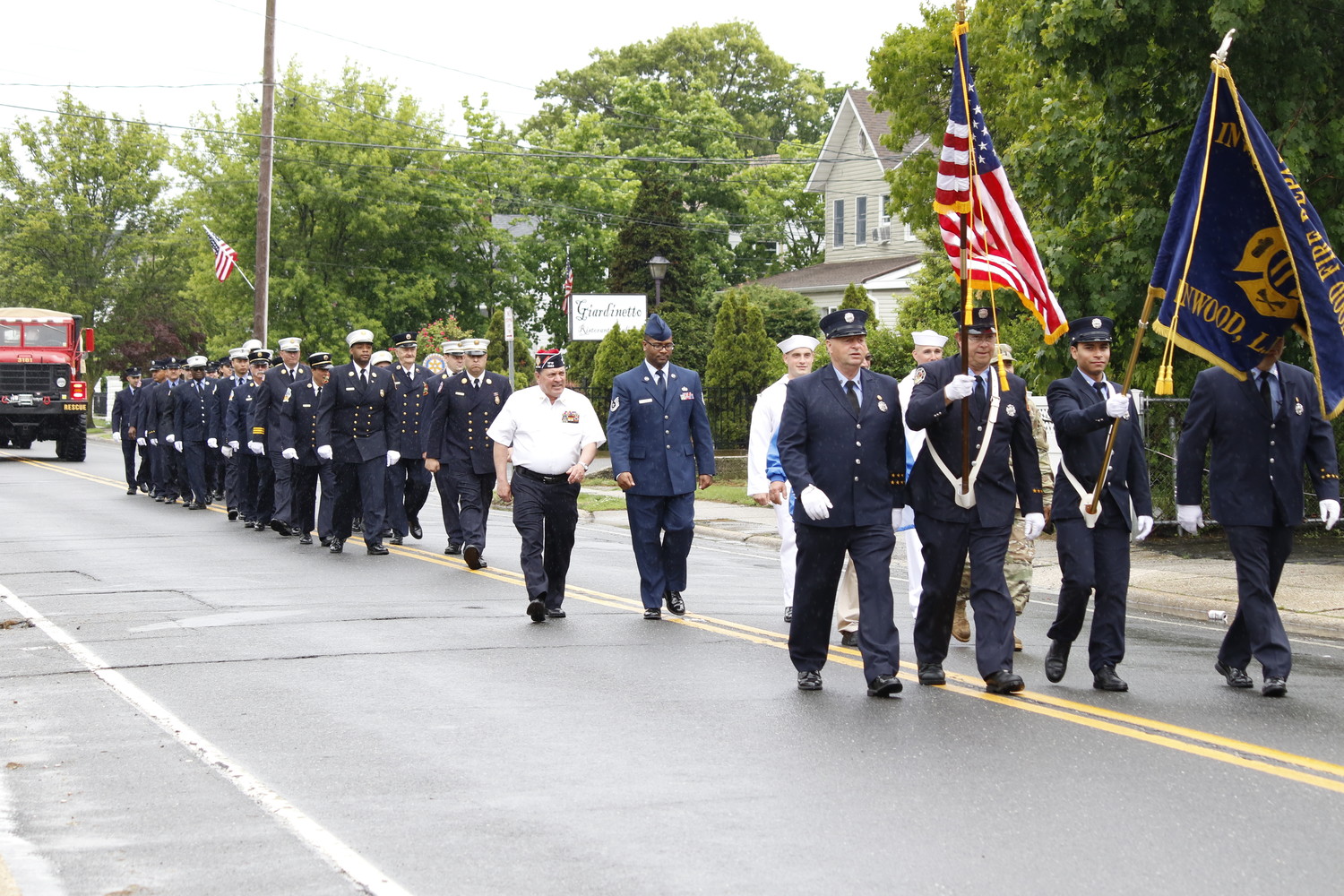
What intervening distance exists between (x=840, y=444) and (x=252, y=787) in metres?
3.52

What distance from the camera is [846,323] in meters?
8.36

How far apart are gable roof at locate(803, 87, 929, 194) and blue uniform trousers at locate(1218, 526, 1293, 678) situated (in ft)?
127

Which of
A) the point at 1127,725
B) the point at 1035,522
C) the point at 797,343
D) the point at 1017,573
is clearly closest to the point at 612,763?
the point at 1127,725

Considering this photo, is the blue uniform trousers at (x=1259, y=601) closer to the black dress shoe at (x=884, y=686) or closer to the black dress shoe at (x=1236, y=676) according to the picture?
the black dress shoe at (x=1236, y=676)

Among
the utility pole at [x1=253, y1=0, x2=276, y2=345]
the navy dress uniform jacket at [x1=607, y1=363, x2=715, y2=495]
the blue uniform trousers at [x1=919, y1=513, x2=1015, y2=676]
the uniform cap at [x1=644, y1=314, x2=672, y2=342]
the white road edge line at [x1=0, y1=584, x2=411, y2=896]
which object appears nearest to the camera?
the white road edge line at [x1=0, y1=584, x2=411, y2=896]

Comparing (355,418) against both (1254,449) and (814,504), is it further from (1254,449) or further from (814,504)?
(1254,449)

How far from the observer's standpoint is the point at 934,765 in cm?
667

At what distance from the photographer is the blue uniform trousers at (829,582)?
8.24 meters

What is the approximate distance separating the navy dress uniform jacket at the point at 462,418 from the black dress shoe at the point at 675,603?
406 cm

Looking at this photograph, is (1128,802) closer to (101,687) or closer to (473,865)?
(473,865)

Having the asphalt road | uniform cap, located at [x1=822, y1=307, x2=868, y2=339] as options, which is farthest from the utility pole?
uniform cap, located at [x1=822, y1=307, x2=868, y2=339]

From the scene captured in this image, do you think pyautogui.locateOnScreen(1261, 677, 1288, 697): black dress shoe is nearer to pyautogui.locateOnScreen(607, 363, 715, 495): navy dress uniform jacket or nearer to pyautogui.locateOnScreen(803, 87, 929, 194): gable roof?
pyautogui.locateOnScreen(607, 363, 715, 495): navy dress uniform jacket

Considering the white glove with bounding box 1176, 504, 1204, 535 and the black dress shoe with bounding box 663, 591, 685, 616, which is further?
the black dress shoe with bounding box 663, 591, 685, 616

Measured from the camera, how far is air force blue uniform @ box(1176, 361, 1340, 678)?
27.4 ft
